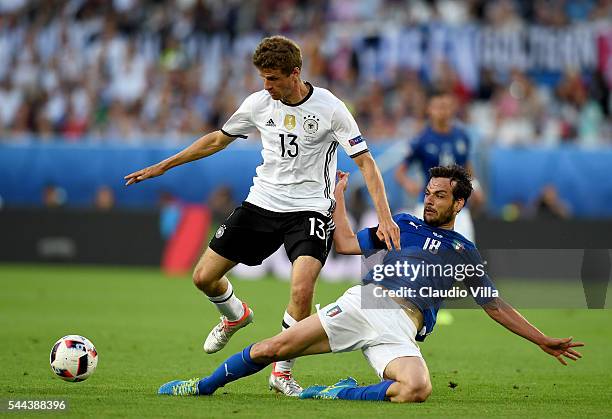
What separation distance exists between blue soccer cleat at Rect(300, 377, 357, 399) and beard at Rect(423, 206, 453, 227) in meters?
1.27

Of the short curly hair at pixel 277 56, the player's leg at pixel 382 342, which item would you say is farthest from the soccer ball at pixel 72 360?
the short curly hair at pixel 277 56

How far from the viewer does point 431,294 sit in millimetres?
7797

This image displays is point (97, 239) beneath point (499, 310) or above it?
above

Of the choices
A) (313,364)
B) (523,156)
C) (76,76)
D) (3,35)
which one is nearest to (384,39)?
(523,156)

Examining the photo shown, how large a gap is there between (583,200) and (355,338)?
12.6 metres

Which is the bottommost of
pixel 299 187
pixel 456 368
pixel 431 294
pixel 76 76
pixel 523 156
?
pixel 456 368

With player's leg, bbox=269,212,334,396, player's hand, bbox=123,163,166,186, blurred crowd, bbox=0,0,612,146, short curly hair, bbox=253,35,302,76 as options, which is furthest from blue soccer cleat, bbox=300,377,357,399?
blurred crowd, bbox=0,0,612,146

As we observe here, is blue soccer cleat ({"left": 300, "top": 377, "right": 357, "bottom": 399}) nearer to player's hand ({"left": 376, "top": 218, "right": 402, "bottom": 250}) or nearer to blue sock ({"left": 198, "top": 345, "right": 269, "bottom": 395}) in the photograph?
blue sock ({"left": 198, "top": 345, "right": 269, "bottom": 395})

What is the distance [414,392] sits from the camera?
7.50m

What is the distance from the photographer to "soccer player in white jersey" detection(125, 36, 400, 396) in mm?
8375

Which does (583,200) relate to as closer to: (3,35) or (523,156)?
(523,156)

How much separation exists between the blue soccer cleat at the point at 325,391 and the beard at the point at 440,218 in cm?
127

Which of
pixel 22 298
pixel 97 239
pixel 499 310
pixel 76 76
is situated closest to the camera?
pixel 499 310

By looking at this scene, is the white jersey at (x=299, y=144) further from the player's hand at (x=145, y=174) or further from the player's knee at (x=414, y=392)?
the player's knee at (x=414, y=392)
